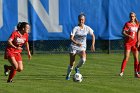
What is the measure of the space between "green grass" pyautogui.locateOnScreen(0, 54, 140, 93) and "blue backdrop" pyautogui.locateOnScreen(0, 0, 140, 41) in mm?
2992

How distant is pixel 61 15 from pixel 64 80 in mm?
12371

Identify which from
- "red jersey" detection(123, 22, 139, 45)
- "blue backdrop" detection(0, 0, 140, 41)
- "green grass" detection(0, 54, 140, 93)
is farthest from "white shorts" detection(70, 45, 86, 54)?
"blue backdrop" detection(0, 0, 140, 41)

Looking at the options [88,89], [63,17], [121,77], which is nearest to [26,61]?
[63,17]

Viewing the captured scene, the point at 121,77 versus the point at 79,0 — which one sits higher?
the point at 79,0

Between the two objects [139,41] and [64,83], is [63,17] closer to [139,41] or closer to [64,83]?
[139,41]

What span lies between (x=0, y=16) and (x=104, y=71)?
9501 millimetres

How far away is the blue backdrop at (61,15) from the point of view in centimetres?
2795

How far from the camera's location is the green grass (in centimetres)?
1404

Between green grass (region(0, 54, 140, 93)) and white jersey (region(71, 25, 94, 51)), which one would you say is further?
white jersey (region(71, 25, 94, 51))

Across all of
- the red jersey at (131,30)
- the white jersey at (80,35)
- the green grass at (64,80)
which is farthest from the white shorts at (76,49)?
the red jersey at (131,30)

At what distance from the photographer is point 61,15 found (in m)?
28.7

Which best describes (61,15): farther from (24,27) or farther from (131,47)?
(24,27)

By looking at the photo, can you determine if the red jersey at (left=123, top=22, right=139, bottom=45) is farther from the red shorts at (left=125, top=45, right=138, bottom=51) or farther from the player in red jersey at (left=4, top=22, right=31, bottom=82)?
the player in red jersey at (left=4, top=22, right=31, bottom=82)

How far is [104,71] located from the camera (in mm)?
19953
